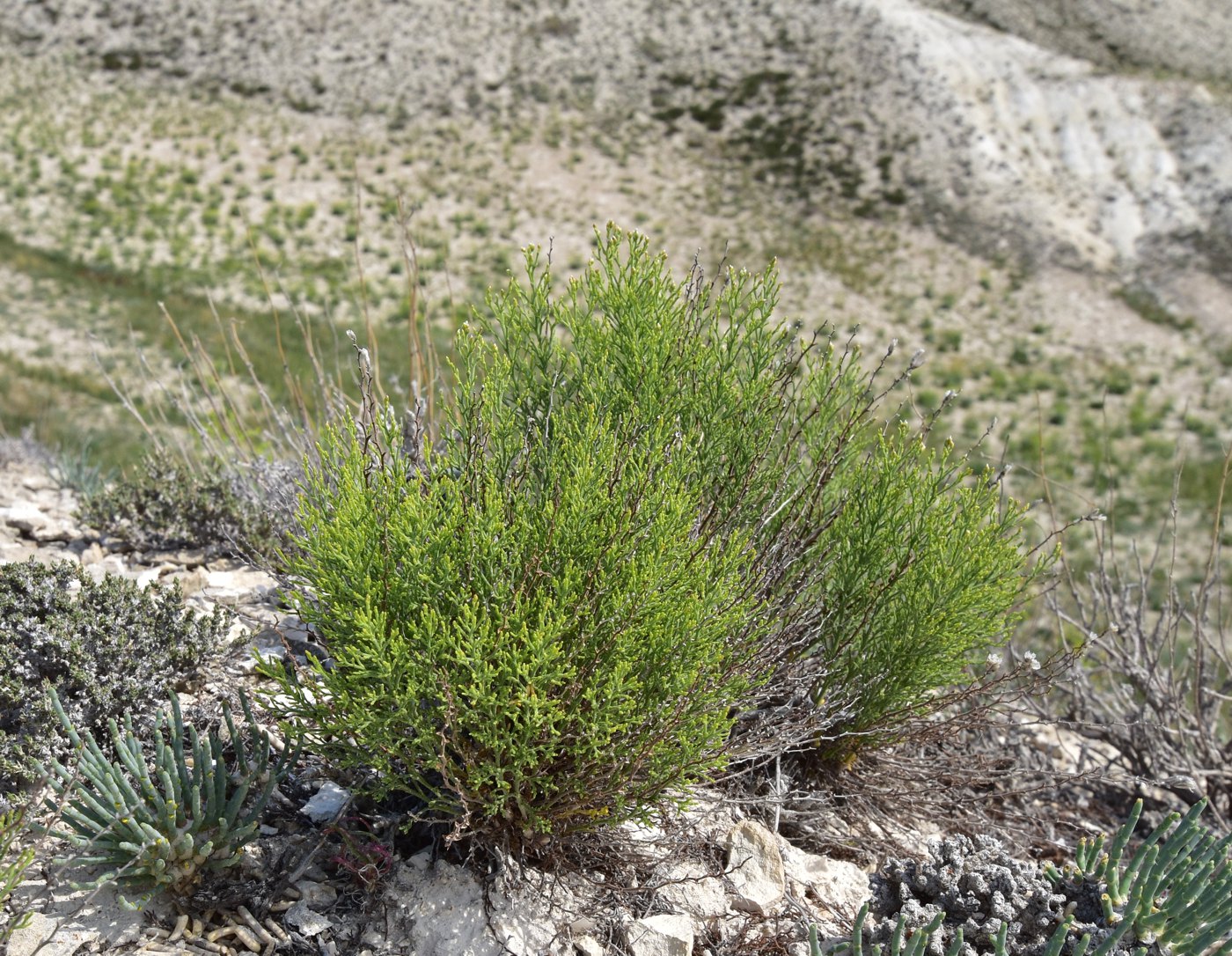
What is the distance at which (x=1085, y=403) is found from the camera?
751 inches

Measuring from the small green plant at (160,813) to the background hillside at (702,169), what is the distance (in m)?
15.0

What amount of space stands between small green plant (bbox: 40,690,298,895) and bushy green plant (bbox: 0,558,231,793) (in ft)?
0.56

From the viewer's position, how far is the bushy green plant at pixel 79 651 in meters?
2.58

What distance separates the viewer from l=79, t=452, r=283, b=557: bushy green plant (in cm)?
411

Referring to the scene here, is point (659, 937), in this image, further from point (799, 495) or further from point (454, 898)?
point (799, 495)

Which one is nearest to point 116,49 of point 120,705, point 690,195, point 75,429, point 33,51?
point 33,51

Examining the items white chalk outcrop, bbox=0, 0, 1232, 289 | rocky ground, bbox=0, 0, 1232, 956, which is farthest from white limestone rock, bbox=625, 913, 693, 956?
white chalk outcrop, bbox=0, 0, 1232, 289

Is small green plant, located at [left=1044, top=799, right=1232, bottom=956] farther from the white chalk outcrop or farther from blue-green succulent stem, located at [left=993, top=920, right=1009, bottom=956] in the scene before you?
the white chalk outcrop

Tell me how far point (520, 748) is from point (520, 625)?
0.27 meters

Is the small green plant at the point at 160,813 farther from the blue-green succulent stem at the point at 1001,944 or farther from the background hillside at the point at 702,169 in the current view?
the background hillside at the point at 702,169

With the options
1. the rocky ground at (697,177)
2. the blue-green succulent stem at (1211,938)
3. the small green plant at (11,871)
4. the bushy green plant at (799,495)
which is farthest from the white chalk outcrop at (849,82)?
the small green plant at (11,871)

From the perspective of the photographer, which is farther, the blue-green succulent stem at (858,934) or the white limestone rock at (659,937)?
the white limestone rock at (659,937)

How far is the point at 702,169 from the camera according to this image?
2892 cm

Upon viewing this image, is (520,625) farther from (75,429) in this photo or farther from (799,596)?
(75,429)
